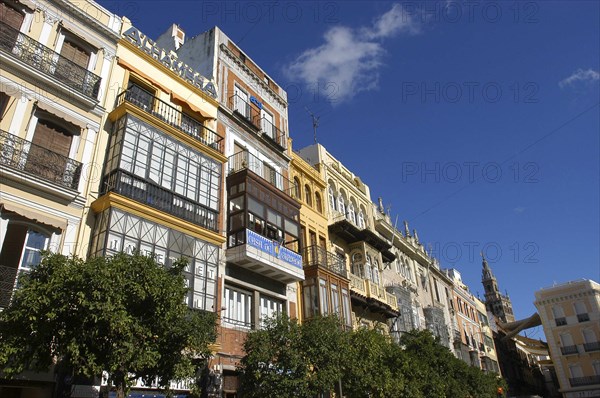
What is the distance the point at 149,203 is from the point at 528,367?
239 ft

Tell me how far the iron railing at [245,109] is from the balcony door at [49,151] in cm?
883

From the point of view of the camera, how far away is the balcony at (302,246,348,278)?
23569mm

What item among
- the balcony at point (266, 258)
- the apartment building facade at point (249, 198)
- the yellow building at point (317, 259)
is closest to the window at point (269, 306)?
the apartment building facade at point (249, 198)

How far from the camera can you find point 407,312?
32969 mm

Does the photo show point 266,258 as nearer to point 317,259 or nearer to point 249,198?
point 249,198

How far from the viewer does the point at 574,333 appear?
56000 millimetres

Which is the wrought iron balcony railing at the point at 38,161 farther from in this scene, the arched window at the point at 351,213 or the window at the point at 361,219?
the window at the point at 361,219

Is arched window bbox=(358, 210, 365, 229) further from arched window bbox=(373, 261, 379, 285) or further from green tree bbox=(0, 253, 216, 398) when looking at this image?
green tree bbox=(0, 253, 216, 398)

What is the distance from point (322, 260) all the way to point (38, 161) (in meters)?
14.2

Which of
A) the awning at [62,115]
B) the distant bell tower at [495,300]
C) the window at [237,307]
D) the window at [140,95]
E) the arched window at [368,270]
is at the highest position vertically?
the distant bell tower at [495,300]

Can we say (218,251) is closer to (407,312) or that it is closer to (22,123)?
(22,123)

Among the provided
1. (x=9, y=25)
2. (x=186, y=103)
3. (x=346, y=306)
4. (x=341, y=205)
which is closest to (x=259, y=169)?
(x=186, y=103)

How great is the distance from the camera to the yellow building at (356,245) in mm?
27453

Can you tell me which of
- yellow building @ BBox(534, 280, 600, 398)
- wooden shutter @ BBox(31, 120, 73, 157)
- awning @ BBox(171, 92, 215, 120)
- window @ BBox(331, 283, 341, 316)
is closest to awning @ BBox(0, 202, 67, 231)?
wooden shutter @ BBox(31, 120, 73, 157)
